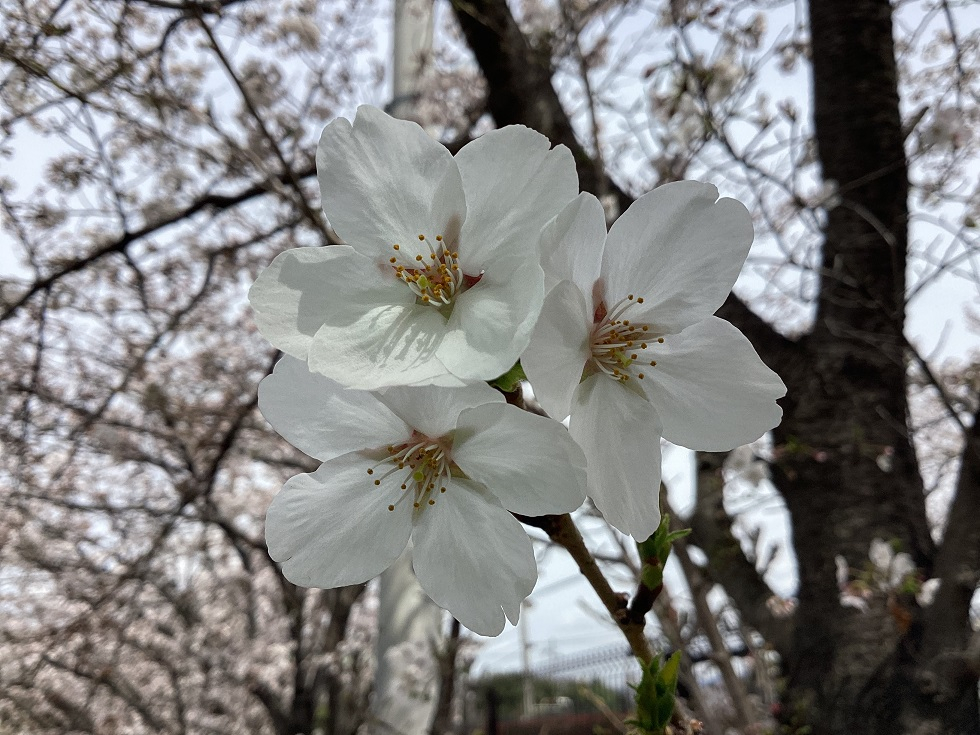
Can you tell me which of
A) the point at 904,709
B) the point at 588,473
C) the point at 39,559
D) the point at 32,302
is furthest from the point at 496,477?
the point at 39,559

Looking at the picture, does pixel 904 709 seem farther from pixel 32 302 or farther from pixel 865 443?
pixel 32 302

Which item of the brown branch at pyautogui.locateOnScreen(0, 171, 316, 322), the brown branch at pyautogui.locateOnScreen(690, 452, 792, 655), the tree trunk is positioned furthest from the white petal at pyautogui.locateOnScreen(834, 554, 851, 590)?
the brown branch at pyautogui.locateOnScreen(0, 171, 316, 322)

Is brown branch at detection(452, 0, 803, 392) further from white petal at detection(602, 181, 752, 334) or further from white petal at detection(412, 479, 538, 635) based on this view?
white petal at detection(412, 479, 538, 635)

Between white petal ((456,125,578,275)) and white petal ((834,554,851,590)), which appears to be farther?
white petal ((834,554,851,590))

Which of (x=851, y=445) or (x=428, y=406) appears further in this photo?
(x=851, y=445)

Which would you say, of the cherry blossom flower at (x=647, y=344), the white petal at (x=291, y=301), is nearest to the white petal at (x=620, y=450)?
the cherry blossom flower at (x=647, y=344)

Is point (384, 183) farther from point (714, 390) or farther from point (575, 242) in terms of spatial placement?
point (714, 390)

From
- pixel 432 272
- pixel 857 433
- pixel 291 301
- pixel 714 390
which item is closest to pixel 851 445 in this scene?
pixel 857 433

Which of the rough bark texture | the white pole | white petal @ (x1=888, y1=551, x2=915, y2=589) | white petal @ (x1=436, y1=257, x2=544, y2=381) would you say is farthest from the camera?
the white pole
